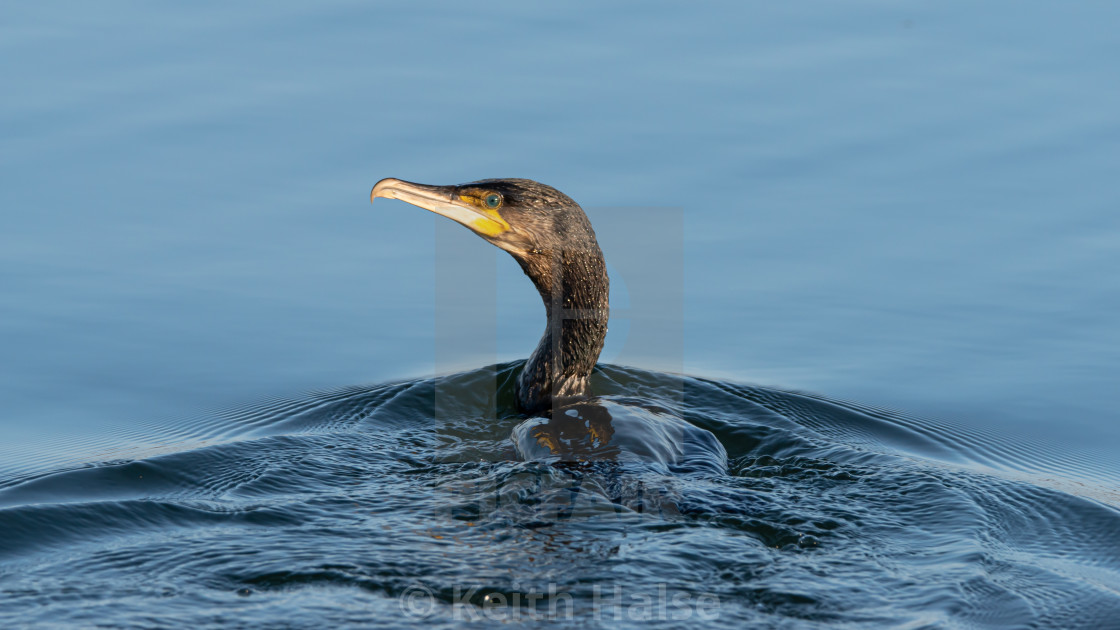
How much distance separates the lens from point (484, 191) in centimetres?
655

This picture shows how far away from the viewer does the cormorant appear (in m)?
6.55

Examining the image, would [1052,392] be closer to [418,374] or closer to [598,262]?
[598,262]

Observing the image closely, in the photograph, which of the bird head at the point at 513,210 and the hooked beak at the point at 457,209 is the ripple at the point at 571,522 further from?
the hooked beak at the point at 457,209

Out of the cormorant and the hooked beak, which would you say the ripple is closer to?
the cormorant

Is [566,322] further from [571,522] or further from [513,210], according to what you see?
[571,522]

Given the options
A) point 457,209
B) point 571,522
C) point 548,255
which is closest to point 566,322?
point 548,255

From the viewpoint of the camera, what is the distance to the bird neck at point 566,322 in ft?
22.3

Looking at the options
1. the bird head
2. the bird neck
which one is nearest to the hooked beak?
the bird head

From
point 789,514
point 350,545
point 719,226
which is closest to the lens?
point 350,545

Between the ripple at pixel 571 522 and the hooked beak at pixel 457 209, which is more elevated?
the hooked beak at pixel 457 209

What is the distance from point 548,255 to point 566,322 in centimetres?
43

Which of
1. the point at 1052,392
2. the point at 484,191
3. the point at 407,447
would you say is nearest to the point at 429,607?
the point at 407,447

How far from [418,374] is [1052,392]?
3.93 metres

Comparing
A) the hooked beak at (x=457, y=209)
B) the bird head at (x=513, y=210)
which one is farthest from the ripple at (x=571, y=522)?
the hooked beak at (x=457, y=209)
